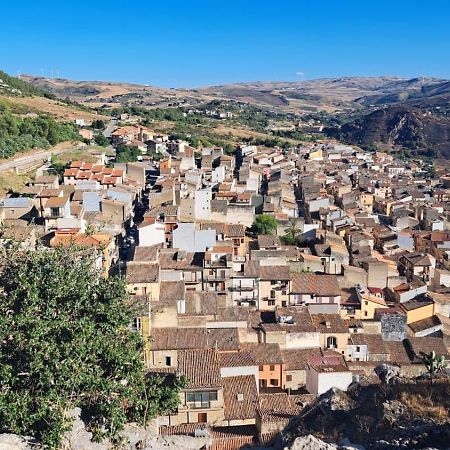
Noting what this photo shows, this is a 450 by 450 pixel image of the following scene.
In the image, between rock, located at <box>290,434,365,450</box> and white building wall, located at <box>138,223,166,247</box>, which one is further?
white building wall, located at <box>138,223,166,247</box>

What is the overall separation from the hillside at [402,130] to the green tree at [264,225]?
9489 centimetres

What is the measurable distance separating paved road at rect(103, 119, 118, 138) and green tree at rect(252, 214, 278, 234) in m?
36.1

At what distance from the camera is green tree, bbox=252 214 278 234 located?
38594 millimetres

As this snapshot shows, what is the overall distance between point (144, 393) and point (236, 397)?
6247 millimetres

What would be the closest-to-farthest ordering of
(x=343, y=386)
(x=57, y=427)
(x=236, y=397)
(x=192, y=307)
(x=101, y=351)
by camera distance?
(x=57, y=427), (x=101, y=351), (x=236, y=397), (x=343, y=386), (x=192, y=307)

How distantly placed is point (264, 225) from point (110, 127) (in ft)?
143

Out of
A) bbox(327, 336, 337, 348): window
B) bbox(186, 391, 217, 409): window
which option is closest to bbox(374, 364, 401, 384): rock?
bbox(186, 391, 217, 409): window

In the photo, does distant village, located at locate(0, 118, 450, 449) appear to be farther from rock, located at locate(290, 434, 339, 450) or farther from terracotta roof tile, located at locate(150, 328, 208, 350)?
rock, located at locate(290, 434, 339, 450)

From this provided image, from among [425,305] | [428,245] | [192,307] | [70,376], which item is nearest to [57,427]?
[70,376]

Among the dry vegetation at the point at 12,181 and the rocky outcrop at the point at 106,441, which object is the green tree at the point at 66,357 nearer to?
the rocky outcrop at the point at 106,441

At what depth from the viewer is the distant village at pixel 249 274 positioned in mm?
19125

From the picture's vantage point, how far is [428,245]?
1682 inches

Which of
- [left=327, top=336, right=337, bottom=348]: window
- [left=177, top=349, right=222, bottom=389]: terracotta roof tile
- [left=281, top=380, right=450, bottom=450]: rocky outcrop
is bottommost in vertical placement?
[left=327, top=336, right=337, bottom=348]: window

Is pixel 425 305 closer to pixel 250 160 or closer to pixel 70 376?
pixel 70 376
